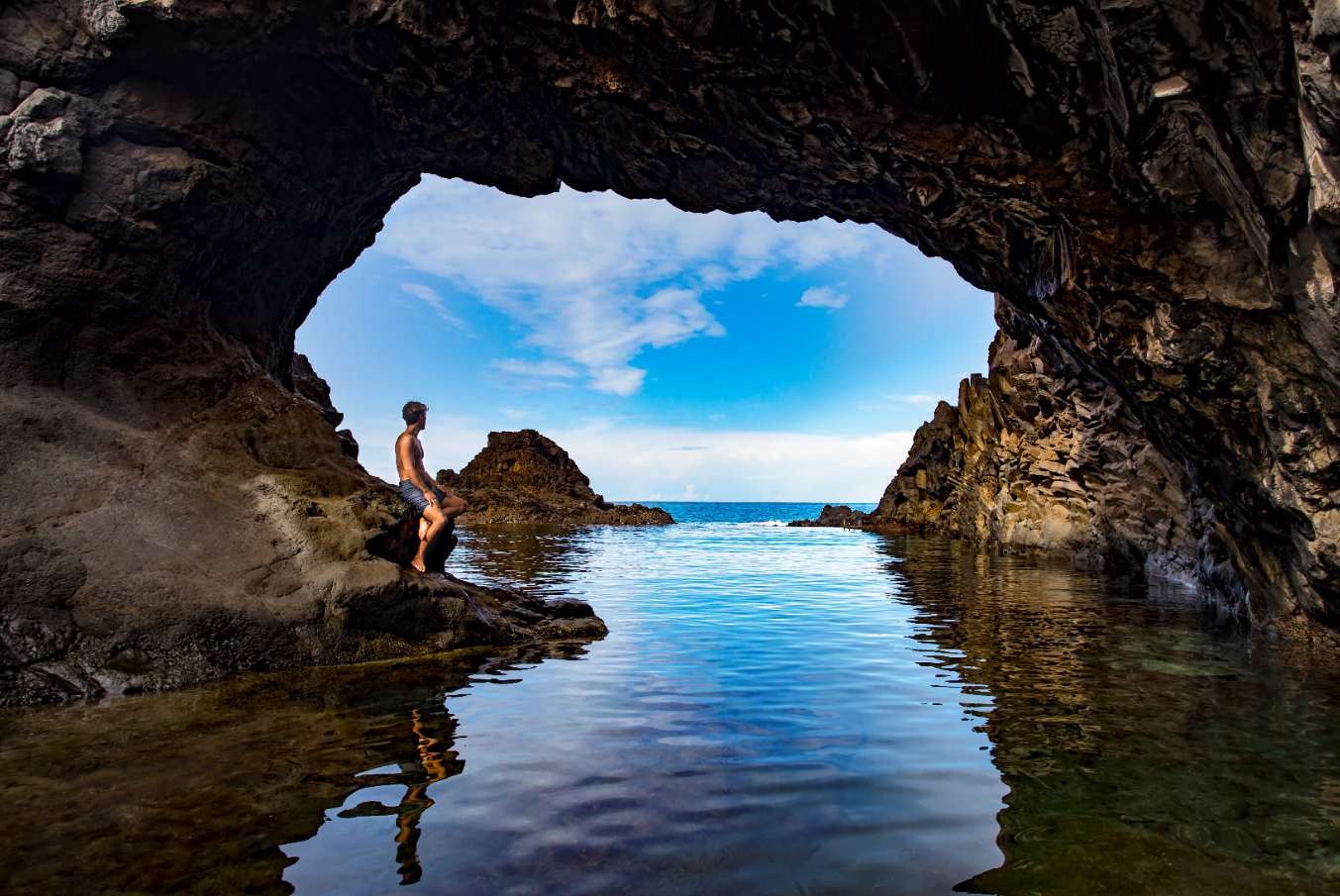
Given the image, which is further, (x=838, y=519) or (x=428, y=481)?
(x=838, y=519)

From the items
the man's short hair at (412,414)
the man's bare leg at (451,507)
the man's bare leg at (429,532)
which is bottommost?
the man's bare leg at (429,532)

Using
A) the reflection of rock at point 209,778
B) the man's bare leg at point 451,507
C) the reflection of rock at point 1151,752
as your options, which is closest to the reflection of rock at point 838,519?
the reflection of rock at point 1151,752

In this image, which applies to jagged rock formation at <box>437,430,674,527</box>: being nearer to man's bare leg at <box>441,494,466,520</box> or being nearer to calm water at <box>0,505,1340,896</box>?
man's bare leg at <box>441,494,466,520</box>

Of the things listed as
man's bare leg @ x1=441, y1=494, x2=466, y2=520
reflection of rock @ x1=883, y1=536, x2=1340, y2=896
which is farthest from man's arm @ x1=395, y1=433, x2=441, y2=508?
reflection of rock @ x1=883, y1=536, x2=1340, y2=896

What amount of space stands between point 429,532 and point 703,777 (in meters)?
6.18

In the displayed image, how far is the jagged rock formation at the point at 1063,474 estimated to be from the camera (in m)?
16.0

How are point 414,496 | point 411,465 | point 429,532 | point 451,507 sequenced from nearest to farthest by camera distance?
point 429,532, point 414,496, point 411,465, point 451,507

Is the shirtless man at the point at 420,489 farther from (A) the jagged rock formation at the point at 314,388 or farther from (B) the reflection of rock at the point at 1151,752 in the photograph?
(B) the reflection of rock at the point at 1151,752

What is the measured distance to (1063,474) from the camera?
25594 millimetres

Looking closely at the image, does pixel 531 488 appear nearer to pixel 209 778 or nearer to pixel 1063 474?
pixel 1063 474

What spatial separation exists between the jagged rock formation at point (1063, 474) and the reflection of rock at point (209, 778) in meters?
12.3

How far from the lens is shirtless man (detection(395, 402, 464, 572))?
910 cm

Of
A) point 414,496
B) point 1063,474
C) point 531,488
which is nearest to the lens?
point 414,496

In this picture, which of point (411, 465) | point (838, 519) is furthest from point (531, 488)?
point (411, 465)
